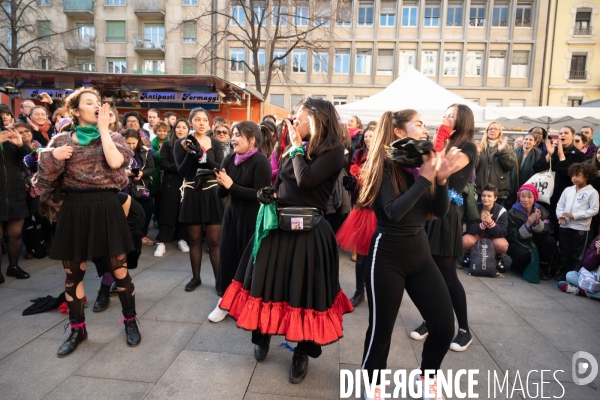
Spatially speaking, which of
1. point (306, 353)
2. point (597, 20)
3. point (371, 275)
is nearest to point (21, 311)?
point (306, 353)

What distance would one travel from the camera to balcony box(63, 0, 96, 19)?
30.9 metres

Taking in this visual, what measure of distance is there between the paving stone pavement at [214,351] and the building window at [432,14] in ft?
97.8

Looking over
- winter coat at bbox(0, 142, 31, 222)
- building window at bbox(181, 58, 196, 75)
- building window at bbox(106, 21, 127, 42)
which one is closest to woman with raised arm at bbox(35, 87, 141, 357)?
winter coat at bbox(0, 142, 31, 222)

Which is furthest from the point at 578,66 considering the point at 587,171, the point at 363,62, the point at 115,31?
the point at 115,31

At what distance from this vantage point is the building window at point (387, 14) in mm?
29719

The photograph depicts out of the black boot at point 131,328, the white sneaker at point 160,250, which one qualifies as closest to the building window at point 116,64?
the white sneaker at point 160,250

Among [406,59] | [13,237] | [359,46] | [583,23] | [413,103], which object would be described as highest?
[583,23]

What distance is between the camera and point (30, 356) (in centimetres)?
295

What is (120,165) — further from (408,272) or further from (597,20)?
(597,20)

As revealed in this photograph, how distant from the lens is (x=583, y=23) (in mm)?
27516

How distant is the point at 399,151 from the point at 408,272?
75 cm

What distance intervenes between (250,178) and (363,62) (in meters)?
29.5

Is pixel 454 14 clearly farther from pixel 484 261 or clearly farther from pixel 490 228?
pixel 484 261

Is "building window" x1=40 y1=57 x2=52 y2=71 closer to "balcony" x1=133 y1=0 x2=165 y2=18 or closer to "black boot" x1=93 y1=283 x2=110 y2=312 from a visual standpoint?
"balcony" x1=133 y1=0 x2=165 y2=18
